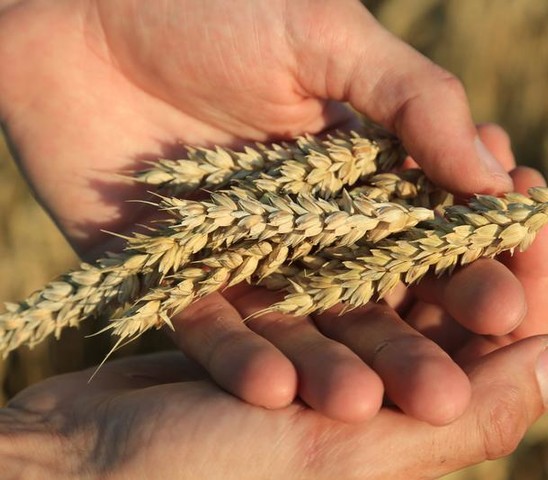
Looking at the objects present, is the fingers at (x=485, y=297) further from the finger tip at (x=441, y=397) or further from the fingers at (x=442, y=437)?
the finger tip at (x=441, y=397)

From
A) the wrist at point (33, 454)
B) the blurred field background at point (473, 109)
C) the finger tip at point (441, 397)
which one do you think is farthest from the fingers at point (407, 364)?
the blurred field background at point (473, 109)

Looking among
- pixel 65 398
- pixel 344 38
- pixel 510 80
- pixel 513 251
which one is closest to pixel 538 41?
pixel 510 80

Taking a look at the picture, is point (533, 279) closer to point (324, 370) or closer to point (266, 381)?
point (324, 370)

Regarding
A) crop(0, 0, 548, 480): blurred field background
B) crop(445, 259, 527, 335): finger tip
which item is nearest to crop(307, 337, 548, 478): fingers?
crop(445, 259, 527, 335): finger tip

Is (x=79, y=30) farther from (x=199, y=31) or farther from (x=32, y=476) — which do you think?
(x=32, y=476)

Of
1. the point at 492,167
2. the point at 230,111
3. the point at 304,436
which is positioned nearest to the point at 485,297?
the point at 492,167

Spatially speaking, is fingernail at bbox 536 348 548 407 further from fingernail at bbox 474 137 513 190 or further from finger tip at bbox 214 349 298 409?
finger tip at bbox 214 349 298 409
